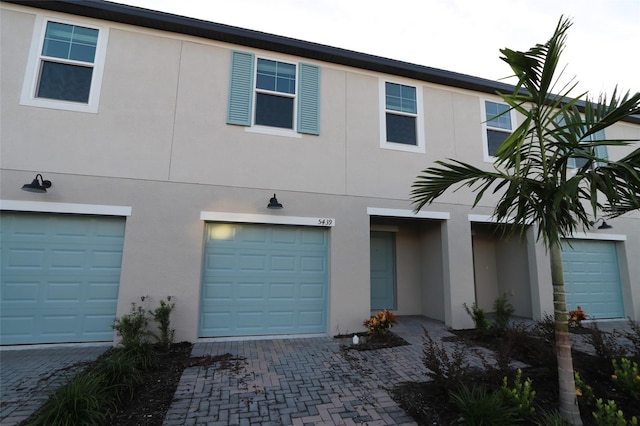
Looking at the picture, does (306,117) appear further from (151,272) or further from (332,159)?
(151,272)

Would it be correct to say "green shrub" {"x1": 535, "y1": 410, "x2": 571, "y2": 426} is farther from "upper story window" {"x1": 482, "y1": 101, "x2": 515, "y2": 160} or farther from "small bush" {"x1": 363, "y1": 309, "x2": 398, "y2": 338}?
"upper story window" {"x1": 482, "y1": 101, "x2": 515, "y2": 160}

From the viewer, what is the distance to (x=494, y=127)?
841 centimetres

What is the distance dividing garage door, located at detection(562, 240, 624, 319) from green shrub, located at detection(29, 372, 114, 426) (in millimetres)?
10388

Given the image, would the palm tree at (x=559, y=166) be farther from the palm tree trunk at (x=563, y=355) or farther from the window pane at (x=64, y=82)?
the window pane at (x=64, y=82)

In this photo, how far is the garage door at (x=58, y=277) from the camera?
5535 millimetres

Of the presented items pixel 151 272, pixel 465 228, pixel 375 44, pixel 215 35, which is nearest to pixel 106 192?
pixel 151 272

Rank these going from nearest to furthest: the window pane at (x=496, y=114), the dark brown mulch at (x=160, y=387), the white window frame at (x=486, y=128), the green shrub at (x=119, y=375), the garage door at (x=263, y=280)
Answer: the dark brown mulch at (x=160, y=387) → the green shrub at (x=119, y=375) → the garage door at (x=263, y=280) → the white window frame at (x=486, y=128) → the window pane at (x=496, y=114)

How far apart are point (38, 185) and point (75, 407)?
Answer: 157 inches

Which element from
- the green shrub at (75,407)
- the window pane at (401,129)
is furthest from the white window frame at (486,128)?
the green shrub at (75,407)

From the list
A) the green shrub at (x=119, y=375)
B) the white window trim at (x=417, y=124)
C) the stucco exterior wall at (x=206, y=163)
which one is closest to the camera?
the green shrub at (x=119, y=375)

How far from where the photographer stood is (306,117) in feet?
23.0

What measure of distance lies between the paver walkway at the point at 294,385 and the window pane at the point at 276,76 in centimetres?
546

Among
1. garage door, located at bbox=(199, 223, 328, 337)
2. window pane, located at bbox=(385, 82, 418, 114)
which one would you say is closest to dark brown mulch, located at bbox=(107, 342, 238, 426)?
garage door, located at bbox=(199, 223, 328, 337)

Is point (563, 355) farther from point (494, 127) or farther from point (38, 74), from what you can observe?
point (38, 74)
